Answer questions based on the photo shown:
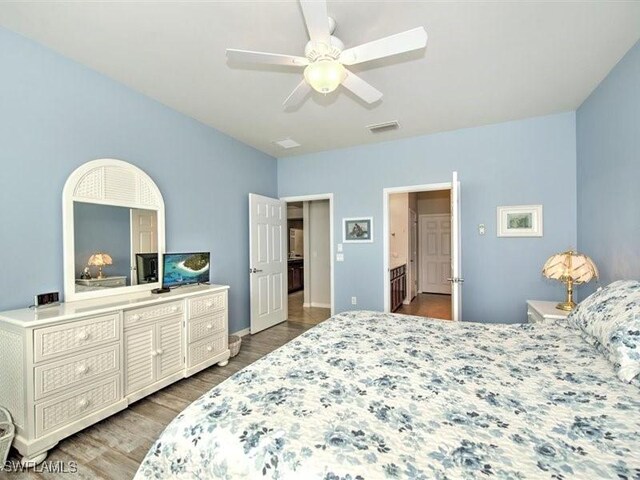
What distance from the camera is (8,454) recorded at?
1.72m

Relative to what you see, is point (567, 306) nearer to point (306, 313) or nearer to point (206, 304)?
point (206, 304)

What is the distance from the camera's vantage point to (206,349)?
2.88 meters

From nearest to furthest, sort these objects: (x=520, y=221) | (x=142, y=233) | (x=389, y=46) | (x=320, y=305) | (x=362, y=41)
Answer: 1. (x=389, y=46)
2. (x=362, y=41)
3. (x=142, y=233)
4. (x=520, y=221)
5. (x=320, y=305)

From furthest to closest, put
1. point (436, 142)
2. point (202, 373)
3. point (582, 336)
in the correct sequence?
point (436, 142) → point (202, 373) → point (582, 336)

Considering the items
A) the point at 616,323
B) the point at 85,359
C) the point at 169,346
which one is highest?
the point at 616,323

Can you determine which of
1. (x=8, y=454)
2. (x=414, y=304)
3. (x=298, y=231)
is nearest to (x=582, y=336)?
(x=8, y=454)

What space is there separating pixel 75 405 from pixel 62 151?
1820mm

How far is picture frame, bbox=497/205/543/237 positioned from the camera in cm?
334

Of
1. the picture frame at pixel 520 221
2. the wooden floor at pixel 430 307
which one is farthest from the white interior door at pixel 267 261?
the picture frame at pixel 520 221

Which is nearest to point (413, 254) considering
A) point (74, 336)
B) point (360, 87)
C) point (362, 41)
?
point (360, 87)

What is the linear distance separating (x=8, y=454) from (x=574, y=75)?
16.0ft

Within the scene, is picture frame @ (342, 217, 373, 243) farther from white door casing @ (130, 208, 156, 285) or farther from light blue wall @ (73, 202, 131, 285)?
light blue wall @ (73, 202, 131, 285)

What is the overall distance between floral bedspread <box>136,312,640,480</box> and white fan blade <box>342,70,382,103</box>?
172 centimetres

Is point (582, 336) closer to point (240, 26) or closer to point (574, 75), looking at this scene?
point (574, 75)
